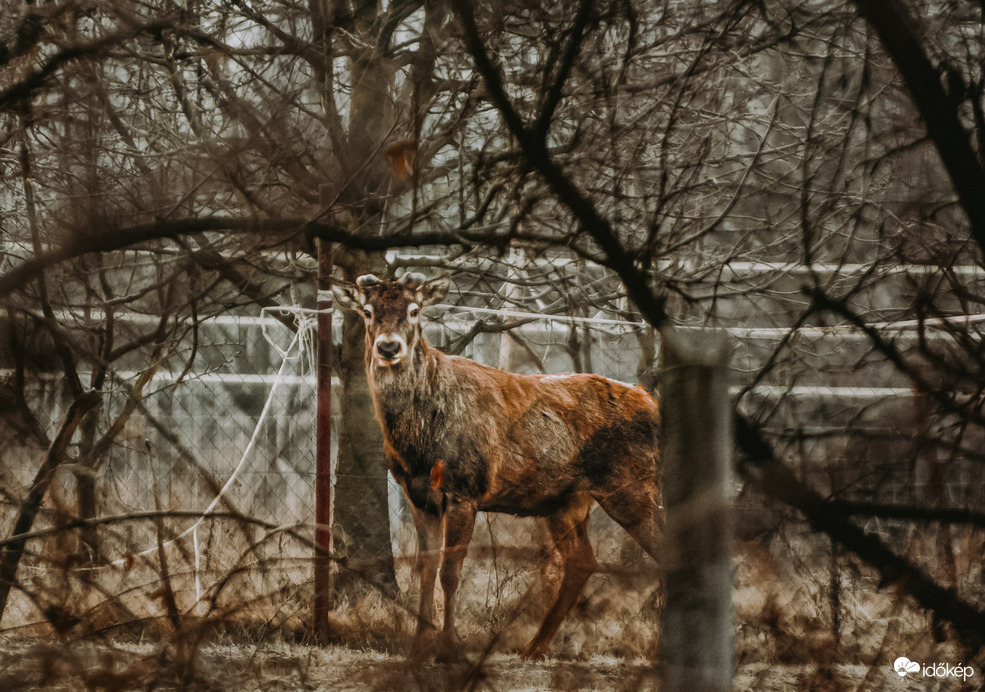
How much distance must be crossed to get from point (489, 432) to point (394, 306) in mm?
794

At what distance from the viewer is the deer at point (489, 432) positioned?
4.35 m

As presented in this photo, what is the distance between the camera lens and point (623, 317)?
4574 millimetres

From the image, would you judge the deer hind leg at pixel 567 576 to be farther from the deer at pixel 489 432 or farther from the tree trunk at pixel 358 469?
the tree trunk at pixel 358 469

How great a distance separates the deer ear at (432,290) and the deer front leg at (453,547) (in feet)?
3.33

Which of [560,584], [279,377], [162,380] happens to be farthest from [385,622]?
[162,380]

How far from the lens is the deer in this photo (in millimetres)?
4348

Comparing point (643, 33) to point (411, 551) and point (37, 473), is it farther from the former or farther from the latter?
point (37, 473)

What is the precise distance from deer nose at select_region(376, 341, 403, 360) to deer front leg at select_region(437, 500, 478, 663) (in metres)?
0.81

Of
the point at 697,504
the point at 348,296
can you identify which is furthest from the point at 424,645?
the point at 697,504

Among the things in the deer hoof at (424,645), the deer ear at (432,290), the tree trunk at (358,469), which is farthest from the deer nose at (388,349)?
the deer hoof at (424,645)

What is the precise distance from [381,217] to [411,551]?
1.75 meters

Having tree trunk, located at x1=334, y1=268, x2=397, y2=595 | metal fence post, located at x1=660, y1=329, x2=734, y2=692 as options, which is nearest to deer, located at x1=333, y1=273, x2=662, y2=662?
tree trunk, located at x1=334, y1=268, x2=397, y2=595

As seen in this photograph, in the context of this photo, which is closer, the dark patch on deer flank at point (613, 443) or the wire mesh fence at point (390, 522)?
the wire mesh fence at point (390, 522)

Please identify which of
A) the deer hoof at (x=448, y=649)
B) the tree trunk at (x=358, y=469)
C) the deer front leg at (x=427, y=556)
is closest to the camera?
the deer hoof at (x=448, y=649)
